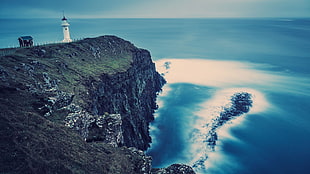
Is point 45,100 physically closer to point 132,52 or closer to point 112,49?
point 112,49

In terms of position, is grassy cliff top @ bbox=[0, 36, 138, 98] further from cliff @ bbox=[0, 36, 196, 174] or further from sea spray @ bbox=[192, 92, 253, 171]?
sea spray @ bbox=[192, 92, 253, 171]

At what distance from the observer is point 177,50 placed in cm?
16838

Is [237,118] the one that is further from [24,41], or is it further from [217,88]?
[24,41]

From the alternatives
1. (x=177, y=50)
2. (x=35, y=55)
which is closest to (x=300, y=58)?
(x=177, y=50)

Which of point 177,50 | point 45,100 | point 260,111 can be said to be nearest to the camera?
point 45,100

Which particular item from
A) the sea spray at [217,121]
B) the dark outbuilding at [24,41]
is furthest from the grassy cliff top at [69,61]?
the sea spray at [217,121]

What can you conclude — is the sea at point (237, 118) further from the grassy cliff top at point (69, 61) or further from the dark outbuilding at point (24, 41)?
the dark outbuilding at point (24, 41)

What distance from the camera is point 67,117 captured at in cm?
2425

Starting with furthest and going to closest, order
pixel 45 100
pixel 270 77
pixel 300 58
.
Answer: pixel 300 58
pixel 270 77
pixel 45 100

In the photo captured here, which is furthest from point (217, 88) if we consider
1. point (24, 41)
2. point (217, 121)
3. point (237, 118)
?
point (24, 41)

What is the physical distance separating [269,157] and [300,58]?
11296 cm

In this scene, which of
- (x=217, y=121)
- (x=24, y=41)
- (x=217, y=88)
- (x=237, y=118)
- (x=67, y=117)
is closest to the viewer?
(x=67, y=117)

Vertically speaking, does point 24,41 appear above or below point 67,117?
above

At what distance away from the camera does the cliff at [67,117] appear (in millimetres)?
16719
